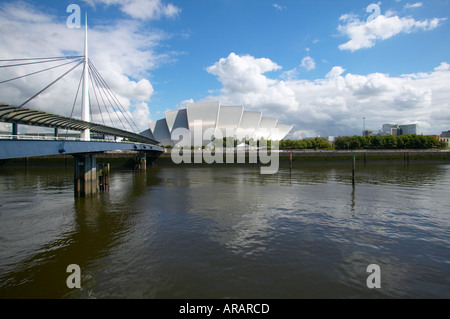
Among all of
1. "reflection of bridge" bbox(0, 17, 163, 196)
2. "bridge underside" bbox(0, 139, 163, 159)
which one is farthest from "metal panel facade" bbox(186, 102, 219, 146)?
"bridge underside" bbox(0, 139, 163, 159)

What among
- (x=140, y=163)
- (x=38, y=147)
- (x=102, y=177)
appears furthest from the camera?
(x=140, y=163)

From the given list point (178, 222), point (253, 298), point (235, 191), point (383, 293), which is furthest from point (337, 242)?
point (235, 191)

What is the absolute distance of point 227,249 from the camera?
7449 mm

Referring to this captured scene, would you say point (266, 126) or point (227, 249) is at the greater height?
point (266, 126)

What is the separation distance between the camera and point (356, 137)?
7494cm

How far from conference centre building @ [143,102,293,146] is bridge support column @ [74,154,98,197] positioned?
64120 millimetres

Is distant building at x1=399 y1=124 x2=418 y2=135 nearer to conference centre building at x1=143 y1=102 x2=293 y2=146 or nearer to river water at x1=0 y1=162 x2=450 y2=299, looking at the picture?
conference centre building at x1=143 y1=102 x2=293 y2=146

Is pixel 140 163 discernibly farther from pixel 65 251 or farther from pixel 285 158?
pixel 65 251

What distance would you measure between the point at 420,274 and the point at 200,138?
81012mm

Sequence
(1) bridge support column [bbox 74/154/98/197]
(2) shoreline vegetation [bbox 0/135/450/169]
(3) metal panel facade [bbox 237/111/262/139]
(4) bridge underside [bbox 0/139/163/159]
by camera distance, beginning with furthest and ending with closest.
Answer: (3) metal panel facade [bbox 237/111/262/139] < (2) shoreline vegetation [bbox 0/135/450/169] < (1) bridge support column [bbox 74/154/98/197] < (4) bridge underside [bbox 0/139/163/159]

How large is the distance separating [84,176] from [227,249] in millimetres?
13033

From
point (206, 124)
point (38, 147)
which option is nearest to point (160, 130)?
point (206, 124)

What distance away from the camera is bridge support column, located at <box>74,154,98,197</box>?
15938mm
